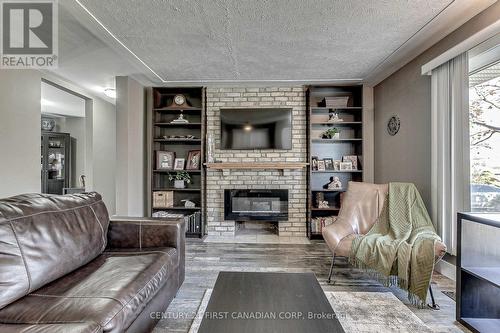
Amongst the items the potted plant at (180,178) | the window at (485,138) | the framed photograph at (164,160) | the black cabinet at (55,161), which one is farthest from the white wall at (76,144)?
the window at (485,138)

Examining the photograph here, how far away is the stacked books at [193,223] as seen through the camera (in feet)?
13.1

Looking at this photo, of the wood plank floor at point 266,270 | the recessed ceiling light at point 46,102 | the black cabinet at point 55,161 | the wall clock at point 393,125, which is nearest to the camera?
the wood plank floor at point 266,270

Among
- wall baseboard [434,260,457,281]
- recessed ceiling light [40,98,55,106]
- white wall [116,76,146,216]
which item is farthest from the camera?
recessed ceiling light [40,98,55,106]

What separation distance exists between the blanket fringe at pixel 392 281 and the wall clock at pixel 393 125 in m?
1.96

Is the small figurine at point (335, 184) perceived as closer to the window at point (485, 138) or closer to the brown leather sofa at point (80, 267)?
the window at point (485, 138)

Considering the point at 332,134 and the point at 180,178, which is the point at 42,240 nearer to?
the point at 180,178

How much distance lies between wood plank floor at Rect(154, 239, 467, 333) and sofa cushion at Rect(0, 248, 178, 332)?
37 centimetres

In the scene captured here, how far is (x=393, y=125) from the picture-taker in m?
3.46

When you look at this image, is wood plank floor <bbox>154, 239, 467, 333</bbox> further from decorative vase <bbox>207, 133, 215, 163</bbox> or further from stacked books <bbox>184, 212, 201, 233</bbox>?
decorative vase <bbox>207, 133, 215, 163</bbox>

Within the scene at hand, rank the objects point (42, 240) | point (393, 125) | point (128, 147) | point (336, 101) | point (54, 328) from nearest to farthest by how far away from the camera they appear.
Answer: point (54, 328) → point (42, 240) → point (393, 125) → point (128, 147) → point (336, 101)

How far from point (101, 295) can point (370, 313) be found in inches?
71.0

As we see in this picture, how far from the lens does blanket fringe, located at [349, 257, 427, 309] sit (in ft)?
6.64

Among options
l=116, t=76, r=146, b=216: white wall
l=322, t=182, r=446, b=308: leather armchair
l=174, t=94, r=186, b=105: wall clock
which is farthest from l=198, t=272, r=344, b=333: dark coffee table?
l=174, t=94, r=186, b=105: wall clock

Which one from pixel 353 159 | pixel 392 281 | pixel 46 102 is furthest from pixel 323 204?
pixel 46 102
